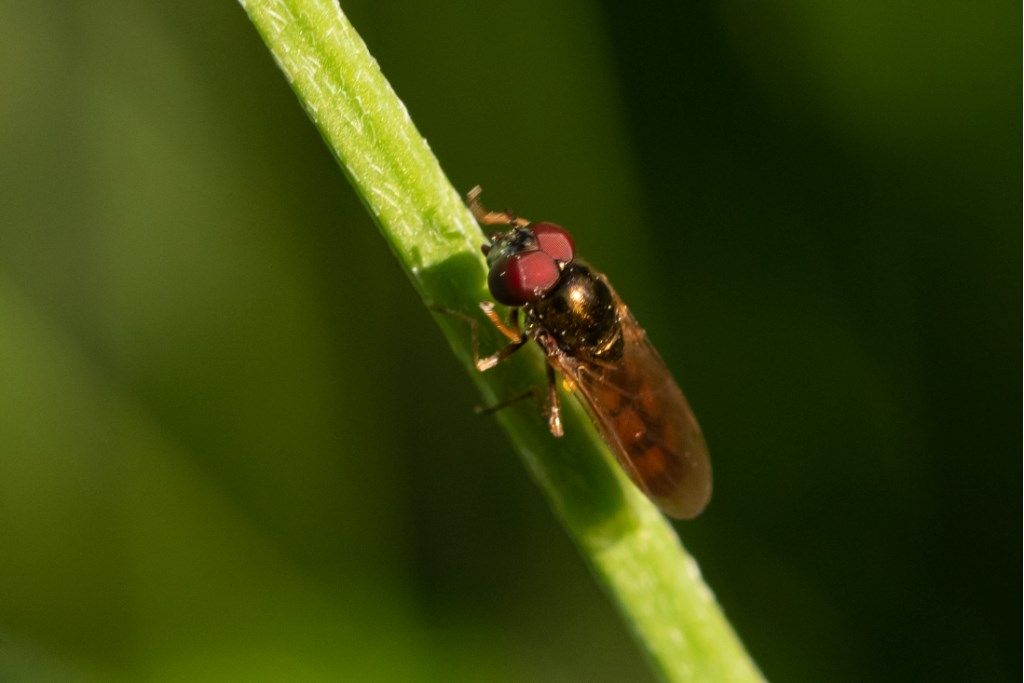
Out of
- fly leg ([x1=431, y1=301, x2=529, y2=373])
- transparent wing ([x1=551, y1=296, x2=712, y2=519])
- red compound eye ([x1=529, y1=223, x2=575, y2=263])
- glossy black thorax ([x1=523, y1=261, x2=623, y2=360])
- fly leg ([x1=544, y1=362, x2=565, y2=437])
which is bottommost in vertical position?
transparent wing ([x1=551, y1=296, x2=712, y2=519])

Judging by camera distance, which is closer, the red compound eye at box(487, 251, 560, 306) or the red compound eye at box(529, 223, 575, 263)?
the red compound eye at box(487, 251, 560, 306)

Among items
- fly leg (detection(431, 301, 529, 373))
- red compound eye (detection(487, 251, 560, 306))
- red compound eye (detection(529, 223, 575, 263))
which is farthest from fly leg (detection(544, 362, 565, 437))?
red compound eye (detection(529, 223, 575, 263))

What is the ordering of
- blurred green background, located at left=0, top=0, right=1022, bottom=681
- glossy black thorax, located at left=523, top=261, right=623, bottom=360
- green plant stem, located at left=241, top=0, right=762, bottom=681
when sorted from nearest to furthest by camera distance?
green plant stem, located at left=241, top=0, right=762, bottom=681, glossy black thorax, located at left=523, top=261, right=623, bottom=360, blurred green background, located at left=0, top=0, right=1022, bottom=681

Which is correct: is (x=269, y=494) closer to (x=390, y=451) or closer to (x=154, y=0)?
(x=390, y=451)

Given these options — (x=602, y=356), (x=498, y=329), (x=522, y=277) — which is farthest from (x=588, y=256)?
(x=498, y=329)

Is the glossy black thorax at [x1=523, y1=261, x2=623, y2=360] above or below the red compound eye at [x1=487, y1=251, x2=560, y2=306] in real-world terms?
below

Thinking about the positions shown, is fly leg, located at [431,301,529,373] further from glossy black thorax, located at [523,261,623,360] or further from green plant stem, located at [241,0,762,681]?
glossy black thorax, located at [523,261,623,360]
